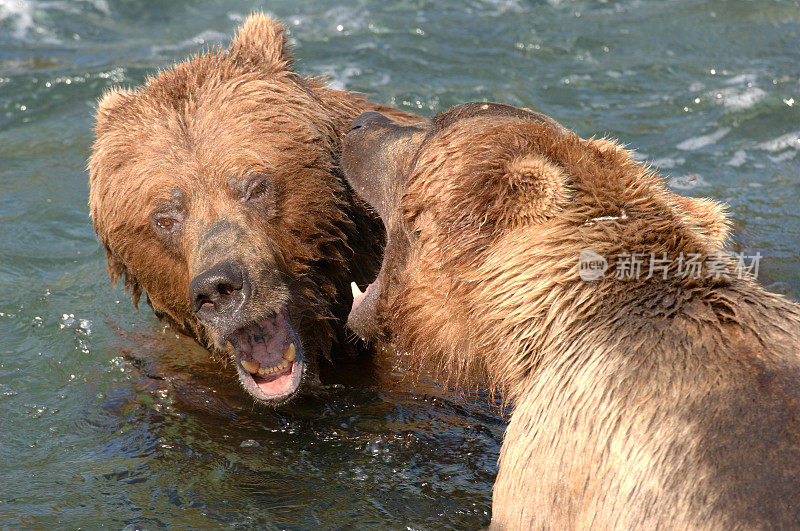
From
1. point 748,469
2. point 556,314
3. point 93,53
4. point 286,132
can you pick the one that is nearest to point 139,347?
point 286,132

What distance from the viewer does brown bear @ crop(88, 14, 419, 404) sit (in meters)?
4.45

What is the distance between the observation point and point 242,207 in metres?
4.55

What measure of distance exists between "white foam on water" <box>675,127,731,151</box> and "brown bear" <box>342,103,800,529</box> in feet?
15.4

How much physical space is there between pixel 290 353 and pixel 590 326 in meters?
1.70

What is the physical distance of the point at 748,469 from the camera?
3070mm

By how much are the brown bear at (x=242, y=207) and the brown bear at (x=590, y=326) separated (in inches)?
24.6

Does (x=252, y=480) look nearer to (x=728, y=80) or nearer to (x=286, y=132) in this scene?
(x=286, y=132)

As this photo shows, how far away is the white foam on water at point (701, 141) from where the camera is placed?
8.70m

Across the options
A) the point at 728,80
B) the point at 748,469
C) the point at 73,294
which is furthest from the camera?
the point at 728,80

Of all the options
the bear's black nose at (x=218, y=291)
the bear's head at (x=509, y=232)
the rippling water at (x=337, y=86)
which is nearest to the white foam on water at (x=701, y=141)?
the rippling water at (x=337, y=86)

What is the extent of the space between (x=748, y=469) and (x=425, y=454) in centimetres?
211

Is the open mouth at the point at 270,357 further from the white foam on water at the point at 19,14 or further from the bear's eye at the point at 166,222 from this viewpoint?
the white foam on water at the point at 19,14

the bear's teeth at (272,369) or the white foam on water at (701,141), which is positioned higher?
the white foam on water at (701,141)

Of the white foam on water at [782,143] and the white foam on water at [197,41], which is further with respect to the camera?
the white foam on water at [197,41]
